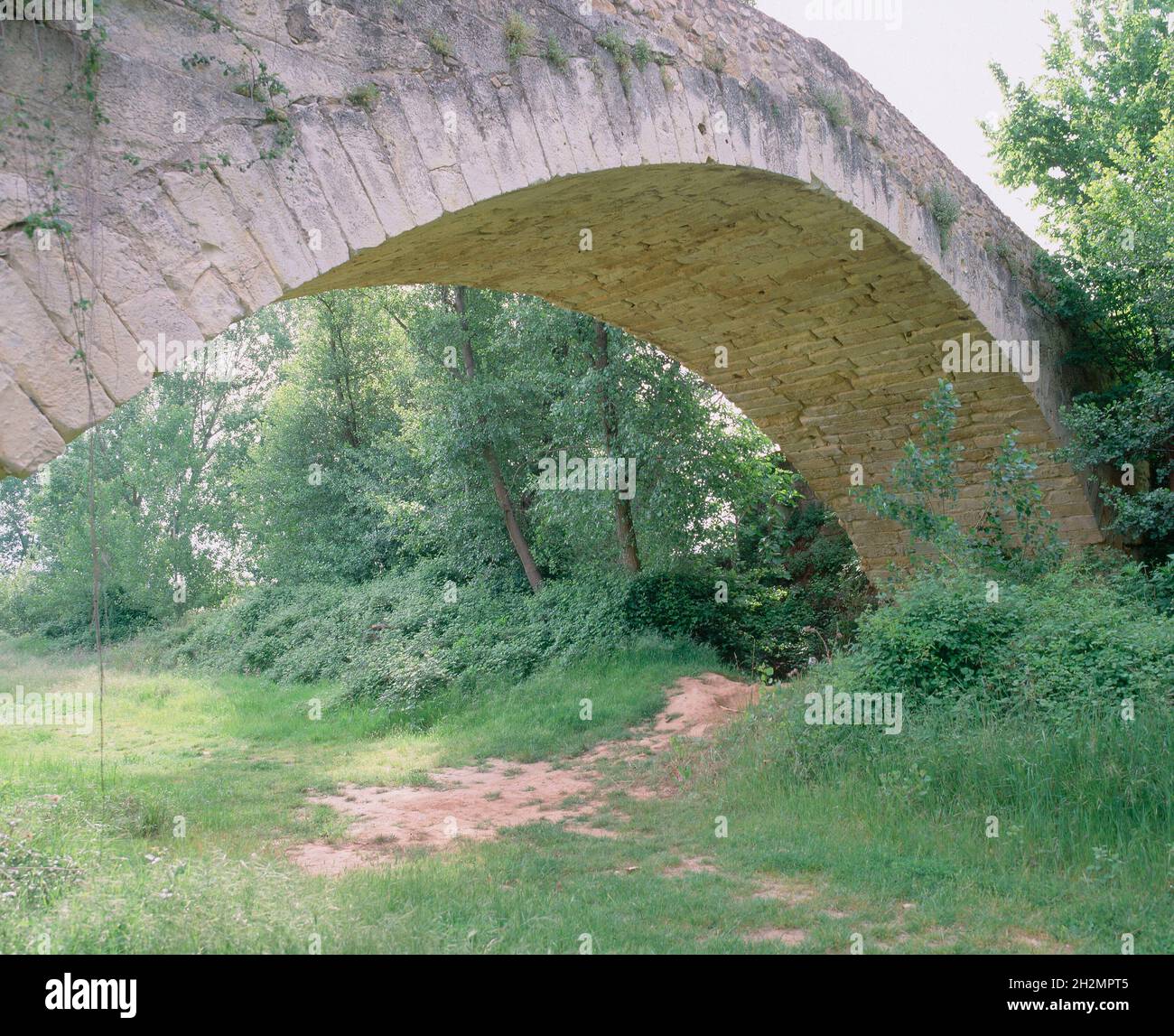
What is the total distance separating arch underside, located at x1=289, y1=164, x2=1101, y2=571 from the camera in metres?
6.10

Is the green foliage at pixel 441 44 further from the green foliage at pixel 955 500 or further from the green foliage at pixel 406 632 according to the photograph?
the green foliage at pixel 406 632

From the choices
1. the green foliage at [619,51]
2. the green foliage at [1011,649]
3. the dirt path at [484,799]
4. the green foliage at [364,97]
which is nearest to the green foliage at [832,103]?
the green foliage at [619,51]

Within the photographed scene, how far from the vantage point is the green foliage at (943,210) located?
26.1ft

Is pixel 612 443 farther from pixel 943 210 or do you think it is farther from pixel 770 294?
pixel 943 210

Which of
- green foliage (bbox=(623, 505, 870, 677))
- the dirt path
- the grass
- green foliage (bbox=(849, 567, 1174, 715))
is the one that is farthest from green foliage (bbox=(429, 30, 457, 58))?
green foliage (bbox=(623, 505, 870, 677))

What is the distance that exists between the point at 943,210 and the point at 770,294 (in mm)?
1559

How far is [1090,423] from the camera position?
918 centimetres

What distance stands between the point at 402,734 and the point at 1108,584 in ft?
22.0

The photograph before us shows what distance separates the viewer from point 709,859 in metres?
5.04

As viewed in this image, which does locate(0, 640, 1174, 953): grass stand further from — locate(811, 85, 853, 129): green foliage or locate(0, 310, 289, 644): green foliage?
locate(0, 310, 289, 644): green foliage

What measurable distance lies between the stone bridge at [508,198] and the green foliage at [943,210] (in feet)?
0.09

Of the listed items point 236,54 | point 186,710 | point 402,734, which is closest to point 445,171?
point 236,54

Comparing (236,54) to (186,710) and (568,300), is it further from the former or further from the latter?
(186,710)

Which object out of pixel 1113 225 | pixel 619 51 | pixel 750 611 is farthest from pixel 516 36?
pixel 750 611
